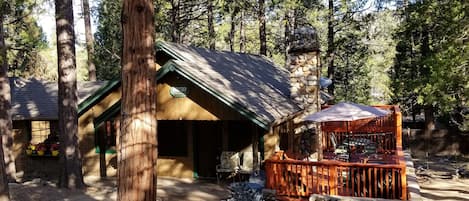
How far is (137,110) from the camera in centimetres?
515

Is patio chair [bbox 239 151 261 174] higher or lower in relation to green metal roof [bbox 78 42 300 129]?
lower

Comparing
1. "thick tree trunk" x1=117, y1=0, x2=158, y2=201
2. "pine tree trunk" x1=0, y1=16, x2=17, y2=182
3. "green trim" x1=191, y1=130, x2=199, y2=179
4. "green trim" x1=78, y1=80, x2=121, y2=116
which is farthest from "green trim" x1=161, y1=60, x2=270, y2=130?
"thick tree trunk" x1=117, y1=0, x2=158, y2=201

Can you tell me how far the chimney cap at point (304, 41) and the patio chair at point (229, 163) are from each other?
364cm

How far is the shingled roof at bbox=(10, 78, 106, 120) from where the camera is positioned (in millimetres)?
15820

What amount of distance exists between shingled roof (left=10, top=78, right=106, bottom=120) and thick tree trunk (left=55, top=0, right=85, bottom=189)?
4.23 meters

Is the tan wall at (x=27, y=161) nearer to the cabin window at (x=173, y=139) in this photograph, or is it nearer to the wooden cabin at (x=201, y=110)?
the wooden cabin at (x=201, y=110)

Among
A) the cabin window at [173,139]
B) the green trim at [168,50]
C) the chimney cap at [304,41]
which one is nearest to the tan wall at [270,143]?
the cabin window at [173,139]

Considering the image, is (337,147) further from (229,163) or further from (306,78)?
(229,163)

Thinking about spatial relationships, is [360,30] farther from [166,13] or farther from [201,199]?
[201,199]

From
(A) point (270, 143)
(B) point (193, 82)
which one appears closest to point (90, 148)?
(B) point (193, 82)

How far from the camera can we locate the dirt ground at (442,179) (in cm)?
1230

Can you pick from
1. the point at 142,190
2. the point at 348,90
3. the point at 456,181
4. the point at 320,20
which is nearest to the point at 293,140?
the point at 456,181

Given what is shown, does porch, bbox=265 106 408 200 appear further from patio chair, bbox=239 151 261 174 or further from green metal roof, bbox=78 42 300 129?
patio chair, bbox=239 151 261 174

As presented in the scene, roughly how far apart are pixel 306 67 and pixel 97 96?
6279 mm
